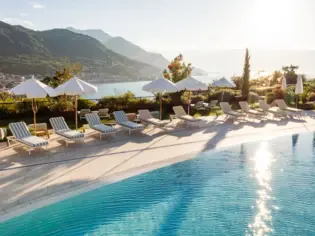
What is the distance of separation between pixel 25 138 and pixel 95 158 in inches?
97.9

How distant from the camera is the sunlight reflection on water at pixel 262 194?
6035 mm

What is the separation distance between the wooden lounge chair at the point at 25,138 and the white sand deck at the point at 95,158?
325 mm

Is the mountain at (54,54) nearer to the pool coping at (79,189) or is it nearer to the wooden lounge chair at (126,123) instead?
the wooden lounge chair at (126,123)

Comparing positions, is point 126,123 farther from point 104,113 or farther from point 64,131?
point 104,113

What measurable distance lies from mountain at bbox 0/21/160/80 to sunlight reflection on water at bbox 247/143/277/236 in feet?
131

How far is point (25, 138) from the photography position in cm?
987

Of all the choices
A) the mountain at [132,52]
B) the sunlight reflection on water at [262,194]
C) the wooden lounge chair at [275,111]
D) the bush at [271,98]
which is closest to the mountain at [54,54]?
the bush at [271,98]

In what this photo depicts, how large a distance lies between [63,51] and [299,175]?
2427 inches

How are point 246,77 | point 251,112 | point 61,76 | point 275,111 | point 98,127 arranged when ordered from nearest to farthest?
1. point 98,127
2. point 251,112
3. point 275,111
4. point 61,76
5. point 246,77

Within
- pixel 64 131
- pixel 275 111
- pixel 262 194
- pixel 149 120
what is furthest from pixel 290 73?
pixel 262 194

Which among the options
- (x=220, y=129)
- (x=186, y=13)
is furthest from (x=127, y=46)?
(x=220, y=129)

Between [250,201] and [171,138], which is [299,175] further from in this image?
[171,138]

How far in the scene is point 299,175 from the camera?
28.7 ft

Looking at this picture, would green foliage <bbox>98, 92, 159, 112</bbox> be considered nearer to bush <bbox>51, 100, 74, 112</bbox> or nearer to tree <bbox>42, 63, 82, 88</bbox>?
bush <bbox>51, 100, 74, 112</bbox>
